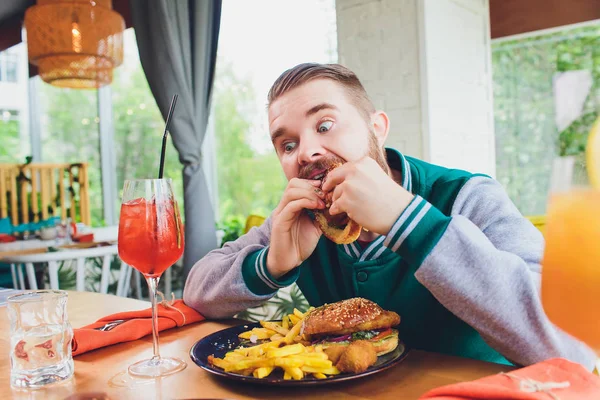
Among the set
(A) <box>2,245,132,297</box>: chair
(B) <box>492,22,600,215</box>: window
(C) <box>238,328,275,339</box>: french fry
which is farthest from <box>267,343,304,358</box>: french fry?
(B) <box>492,22,600,215</box>: window

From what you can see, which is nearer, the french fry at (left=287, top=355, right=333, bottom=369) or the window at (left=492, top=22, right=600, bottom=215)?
the french fry at (left=287, top=355, right=333, bottom=369)

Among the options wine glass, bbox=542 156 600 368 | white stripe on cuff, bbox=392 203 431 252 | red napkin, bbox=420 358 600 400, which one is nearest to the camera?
wine glass, bbox=542 156 600 368

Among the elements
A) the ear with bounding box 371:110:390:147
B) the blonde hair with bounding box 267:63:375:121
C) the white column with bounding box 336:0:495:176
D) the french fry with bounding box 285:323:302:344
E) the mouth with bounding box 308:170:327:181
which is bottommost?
the french fry with bounding box 285:323:302:344

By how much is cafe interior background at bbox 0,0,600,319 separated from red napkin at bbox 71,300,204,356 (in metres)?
1.34

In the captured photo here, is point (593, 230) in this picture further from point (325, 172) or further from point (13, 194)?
point (13, 194)

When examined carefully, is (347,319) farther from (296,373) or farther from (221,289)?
(221,289)

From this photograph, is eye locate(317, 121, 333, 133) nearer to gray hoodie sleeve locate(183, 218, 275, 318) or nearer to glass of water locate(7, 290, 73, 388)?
gray hoodie sleeve locate(183, 218, 275, 318)

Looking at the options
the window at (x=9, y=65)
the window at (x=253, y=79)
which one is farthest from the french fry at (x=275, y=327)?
the window at (x=9, y=65)

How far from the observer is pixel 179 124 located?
139 inches

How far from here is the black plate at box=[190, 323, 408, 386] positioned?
75 cm

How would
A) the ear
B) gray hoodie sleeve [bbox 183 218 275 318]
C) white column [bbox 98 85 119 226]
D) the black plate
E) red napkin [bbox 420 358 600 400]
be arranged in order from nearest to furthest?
red napkin [bbox 420 358 600 400]
the black plate
gray hoodie sleeve [bbox 183 218 275 318]
the ear
white column [bbox 98 85 119 226]

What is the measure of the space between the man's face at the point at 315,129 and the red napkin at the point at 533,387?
623 mm

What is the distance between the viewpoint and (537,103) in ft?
13.4

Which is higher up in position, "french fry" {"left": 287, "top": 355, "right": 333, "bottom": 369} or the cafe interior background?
the cafe interior background
